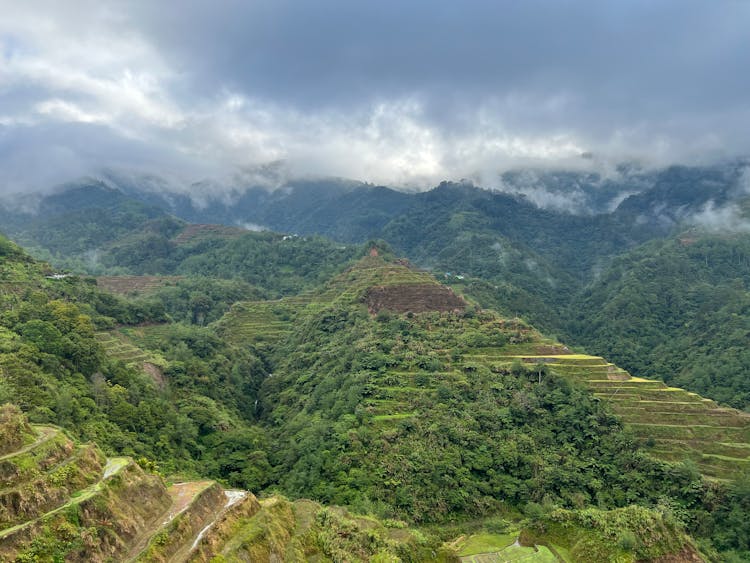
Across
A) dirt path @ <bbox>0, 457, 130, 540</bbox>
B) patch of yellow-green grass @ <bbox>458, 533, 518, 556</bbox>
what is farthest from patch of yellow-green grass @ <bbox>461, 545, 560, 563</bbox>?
dirt path @ <bbox>0, 457, 130, 540</bbox>

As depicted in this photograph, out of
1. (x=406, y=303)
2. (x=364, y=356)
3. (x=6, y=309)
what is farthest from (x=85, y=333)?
(x=406, y=303)

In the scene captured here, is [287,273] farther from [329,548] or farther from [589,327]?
[329,548]

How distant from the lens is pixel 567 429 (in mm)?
41750

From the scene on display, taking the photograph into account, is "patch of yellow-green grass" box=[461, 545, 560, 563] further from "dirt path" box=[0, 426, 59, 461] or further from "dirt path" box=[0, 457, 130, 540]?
"dirt path" box=[0, 426, 59, 461]

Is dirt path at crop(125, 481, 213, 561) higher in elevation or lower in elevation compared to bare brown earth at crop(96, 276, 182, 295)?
lower

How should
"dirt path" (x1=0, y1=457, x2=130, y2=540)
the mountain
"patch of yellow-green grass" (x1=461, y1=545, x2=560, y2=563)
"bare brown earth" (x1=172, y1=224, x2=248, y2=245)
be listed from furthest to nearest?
1. "bare brown earth" (x1=172, y1=224, x2=248, y2=245)
2. the mountain
3. "patch of yellow-green grass" (x1=461, y1=545, x2=560, y2=563)
4. "dirt path" (x1=0, y1=457, x2=130, y2=540)

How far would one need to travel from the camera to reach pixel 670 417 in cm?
4284

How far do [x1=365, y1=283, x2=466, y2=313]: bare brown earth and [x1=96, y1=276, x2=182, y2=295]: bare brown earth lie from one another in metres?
57.5

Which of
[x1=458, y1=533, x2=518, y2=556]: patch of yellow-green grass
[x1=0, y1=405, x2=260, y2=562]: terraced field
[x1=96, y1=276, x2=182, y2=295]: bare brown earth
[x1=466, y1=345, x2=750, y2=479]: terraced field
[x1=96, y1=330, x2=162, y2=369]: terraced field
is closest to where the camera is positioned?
[x1=0, y1=405, x2=260, y2=562]: terraced field

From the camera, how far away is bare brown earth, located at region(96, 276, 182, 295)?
101938 mm

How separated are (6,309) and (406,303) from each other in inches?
1789

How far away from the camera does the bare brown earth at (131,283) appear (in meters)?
102

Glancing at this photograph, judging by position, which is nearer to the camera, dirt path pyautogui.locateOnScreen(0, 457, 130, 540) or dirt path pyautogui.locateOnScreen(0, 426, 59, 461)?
dirt path pyautogui.locateOnScreen(0, 457, 130, 540)

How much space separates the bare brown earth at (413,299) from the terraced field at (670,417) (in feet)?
60.2
